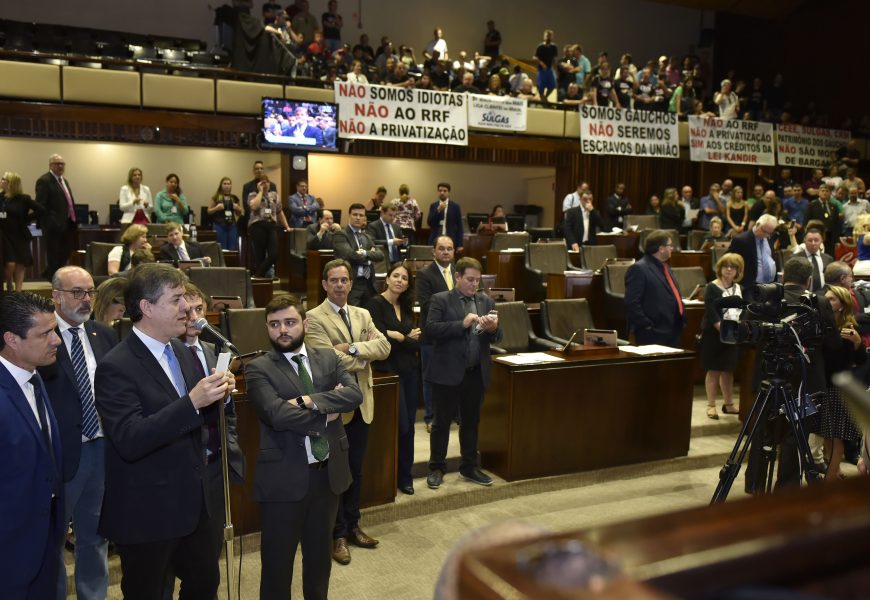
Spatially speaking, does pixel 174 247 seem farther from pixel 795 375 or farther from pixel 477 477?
pixel 795 375

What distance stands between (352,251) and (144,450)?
4.10 meters

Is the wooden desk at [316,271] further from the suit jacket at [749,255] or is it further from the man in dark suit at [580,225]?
the suit jacket at [749,255]

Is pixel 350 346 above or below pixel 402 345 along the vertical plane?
above

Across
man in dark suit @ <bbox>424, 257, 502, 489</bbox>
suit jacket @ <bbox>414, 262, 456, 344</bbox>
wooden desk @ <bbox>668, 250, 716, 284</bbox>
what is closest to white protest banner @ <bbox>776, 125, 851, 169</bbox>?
wooden desk @ <bbox>668, 250, 716, 284</bbox>

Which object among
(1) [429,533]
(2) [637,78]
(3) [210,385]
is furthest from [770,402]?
(2) [637,78]

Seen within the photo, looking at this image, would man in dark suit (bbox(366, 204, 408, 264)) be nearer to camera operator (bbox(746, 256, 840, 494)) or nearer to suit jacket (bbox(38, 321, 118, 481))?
camera operator (bbox(746, 256, 840, 494))

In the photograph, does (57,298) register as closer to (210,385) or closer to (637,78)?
(210,385)

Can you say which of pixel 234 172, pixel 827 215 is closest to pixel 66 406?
pixel 827 215

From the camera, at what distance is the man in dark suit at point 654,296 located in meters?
5.67

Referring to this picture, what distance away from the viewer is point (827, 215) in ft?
34.3

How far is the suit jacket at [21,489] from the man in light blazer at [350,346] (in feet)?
5.21

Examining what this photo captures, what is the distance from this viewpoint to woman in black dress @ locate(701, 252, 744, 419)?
5.75 m

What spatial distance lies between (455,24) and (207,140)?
755 cm

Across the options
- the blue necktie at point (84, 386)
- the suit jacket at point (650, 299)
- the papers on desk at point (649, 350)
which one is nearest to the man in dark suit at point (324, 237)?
the suit jacket at point (650, 299)
